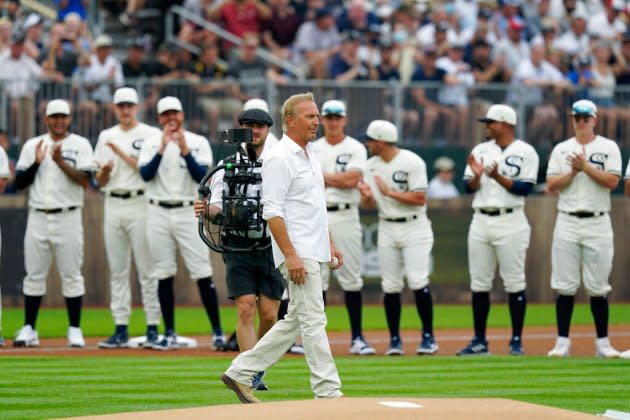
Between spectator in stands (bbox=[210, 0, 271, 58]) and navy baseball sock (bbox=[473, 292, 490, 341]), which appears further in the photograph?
spectator in stands (bbox=[210, 0, 271, 58])

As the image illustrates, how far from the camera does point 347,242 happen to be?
14.6 m

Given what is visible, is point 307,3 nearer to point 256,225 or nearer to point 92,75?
point 92,75

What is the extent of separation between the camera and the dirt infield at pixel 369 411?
820cm

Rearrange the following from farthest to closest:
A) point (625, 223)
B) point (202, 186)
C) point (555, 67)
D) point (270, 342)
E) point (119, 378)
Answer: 1. point (555, 67)
2. point (625, 223)
3. point (119, 378)
4. point (202, 186)
5. point (270, 342)

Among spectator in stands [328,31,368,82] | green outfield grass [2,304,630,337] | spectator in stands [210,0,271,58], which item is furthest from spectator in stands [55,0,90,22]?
green outfield grass [2,304,630,337]

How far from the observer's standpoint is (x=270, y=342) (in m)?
9.43

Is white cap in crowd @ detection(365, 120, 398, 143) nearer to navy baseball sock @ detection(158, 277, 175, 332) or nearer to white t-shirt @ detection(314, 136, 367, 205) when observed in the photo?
white t-shirt @ detection(314, 136, 367, 205)

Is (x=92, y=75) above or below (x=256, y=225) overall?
above

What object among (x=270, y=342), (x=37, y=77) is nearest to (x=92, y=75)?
(x=37, y=77)

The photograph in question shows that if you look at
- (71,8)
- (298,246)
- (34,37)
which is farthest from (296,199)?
(71,8)

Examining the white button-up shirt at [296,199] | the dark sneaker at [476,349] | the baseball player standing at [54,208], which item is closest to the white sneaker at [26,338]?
the baseball player standing at [54,208]

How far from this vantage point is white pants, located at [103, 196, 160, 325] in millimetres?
14836

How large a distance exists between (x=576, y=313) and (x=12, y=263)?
7.71 metres

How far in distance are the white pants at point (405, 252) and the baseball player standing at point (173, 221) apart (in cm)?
181
